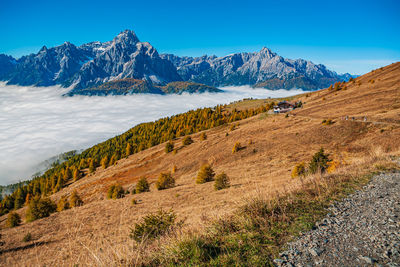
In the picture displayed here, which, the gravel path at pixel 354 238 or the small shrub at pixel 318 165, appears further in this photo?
the small shrub at pixel 318 165

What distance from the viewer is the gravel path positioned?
3643mm

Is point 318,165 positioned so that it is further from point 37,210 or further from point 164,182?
point 37,210

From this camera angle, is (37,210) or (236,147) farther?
(236,147)

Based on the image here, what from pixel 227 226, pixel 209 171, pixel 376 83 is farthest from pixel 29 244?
pixel 376 83

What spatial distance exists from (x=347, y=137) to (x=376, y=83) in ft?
180

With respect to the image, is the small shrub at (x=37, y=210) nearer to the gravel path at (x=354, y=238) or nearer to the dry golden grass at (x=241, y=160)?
the dry golden grass at (x=241, y=160)

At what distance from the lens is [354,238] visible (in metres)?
4.27

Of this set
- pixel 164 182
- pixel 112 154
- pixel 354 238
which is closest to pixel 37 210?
pixel 164 182

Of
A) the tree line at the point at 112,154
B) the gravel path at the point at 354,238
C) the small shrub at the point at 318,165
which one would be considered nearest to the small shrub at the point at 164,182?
the small shrub at the point at 318,165

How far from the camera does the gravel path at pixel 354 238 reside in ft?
12.0

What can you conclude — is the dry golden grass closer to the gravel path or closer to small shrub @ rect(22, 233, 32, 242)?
small shrub @ rect(22, 233, 32, 242)

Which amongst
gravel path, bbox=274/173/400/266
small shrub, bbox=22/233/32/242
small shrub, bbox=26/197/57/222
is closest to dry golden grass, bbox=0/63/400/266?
small shrub, bbox=22/233/32/242

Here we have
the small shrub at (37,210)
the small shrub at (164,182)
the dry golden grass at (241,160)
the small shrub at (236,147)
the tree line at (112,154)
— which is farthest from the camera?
the tree line at (112,154)

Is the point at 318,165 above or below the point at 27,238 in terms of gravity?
above
